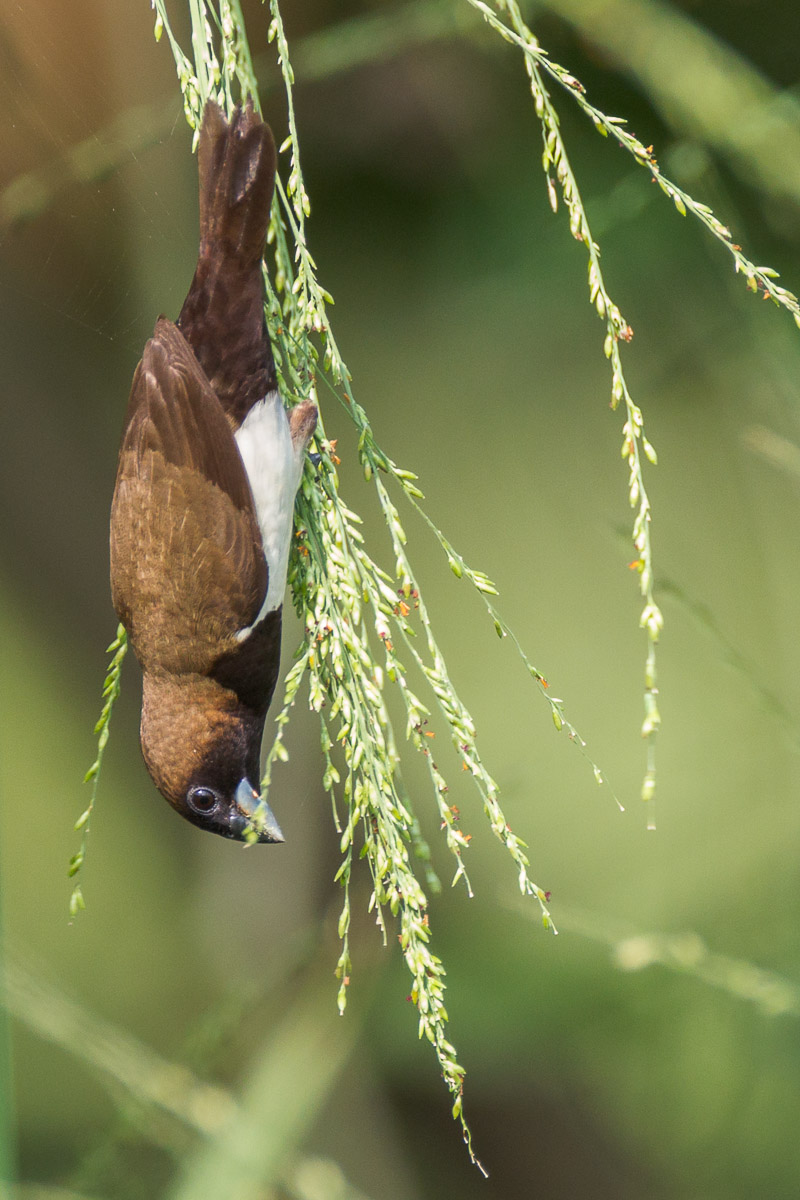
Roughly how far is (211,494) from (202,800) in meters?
Result: 0.34

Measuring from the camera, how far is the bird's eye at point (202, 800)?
103 centimetres

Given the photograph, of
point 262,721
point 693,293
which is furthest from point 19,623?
point 693,293

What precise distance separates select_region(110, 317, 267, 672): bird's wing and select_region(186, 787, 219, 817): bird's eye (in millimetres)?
179

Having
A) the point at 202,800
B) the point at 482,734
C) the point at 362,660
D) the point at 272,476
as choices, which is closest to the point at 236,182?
the point at 272,476

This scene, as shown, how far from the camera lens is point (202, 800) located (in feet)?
3.40

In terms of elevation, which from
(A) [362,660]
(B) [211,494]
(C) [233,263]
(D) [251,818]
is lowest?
(D) [251,818]

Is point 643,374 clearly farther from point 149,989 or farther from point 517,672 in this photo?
point 149,989

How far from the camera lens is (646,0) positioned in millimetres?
1296

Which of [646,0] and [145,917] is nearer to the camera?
[646,0]

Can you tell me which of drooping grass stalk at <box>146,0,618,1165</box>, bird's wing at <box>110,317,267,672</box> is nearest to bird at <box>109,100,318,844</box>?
bird's wing at <box>110,317,267,672</box>

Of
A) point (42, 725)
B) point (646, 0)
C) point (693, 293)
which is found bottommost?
point (42, 725)

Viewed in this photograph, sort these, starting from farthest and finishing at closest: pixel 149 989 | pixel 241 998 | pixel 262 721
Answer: pixel 149 989 → pixel 241 998 → pixel 262 721

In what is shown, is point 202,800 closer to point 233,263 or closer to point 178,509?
point 178,509

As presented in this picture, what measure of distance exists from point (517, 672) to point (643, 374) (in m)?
0.61
